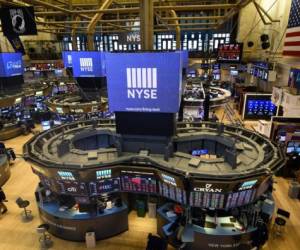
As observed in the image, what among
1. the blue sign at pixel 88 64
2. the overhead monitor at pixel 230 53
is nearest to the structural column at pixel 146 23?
the blue sign at pixel 88 64

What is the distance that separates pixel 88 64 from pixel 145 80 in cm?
917

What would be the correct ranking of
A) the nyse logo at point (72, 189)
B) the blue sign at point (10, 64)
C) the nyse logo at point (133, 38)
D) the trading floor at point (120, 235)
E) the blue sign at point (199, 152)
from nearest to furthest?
the nyse logo at point (72, 189), the trading floor at point (120, 235), the nyse logo at point (133, 38), the blue sign at point (199, 152), the blue sign at point (10, 64)

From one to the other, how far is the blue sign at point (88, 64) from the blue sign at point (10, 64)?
18.5 ft

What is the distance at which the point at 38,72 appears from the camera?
30.3 metres

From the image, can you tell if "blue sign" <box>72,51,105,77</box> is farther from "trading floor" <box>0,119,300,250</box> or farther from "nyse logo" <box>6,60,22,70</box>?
"trading floor" <box>0,119,300,250</box>

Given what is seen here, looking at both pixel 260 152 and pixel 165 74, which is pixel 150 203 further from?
pixel 165 74

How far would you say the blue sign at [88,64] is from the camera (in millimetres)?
14805

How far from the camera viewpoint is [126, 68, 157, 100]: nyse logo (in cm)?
666

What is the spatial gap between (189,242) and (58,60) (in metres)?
28.5

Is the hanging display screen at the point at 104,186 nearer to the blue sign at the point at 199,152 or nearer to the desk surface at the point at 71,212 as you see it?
the desk surface at the point at 71,212

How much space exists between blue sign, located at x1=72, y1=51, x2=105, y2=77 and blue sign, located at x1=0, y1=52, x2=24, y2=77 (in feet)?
18.5

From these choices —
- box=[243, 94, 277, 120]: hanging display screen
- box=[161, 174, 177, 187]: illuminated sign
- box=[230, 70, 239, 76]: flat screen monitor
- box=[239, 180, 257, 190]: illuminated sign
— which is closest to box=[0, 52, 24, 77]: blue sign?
box=[161, 174, 177, 187]: illuminated sign

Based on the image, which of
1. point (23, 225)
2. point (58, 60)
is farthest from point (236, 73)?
point (23, 225)

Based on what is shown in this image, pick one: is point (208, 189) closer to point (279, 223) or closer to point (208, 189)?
point (208, 189)
